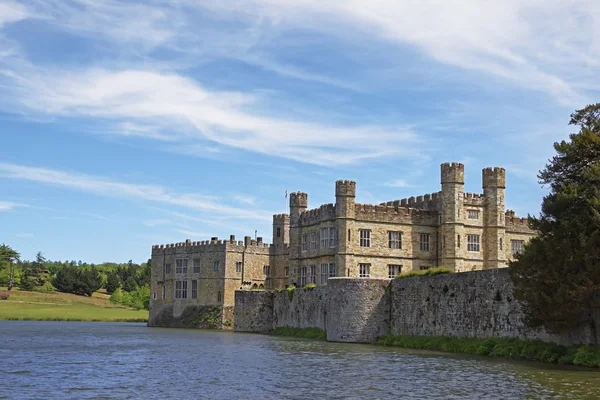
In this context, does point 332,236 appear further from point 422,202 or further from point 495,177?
point 495,177

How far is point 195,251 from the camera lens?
284ft

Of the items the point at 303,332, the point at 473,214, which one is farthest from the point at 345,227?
the point at 473,214

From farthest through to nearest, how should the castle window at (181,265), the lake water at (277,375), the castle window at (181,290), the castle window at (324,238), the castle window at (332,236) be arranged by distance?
the castle window at (181,265) → the castle window at (181,290) → the castle window at (324,238) → the castle window at (332,236) → the lake water at (277,375)

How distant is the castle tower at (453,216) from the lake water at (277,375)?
1821cm

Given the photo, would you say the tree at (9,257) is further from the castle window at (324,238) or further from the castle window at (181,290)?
the castle window at (324,238)

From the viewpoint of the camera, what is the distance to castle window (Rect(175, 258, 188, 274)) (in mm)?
87375

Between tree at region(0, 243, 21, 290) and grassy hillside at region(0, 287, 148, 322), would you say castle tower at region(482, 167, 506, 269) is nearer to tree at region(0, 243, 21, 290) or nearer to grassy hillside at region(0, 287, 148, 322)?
grassy hillside at region(0, 287, 148, 322)

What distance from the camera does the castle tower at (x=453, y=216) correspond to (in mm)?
61125

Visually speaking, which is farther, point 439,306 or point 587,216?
point 439,306

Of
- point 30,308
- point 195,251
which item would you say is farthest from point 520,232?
point 30,308

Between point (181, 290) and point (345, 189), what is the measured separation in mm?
33226

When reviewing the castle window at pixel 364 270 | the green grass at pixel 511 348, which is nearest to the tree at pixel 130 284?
the castle window at pixel 364 270

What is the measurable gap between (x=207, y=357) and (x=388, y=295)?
51.0 ft

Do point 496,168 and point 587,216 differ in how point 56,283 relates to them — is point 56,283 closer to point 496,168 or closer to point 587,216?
point 496,168
